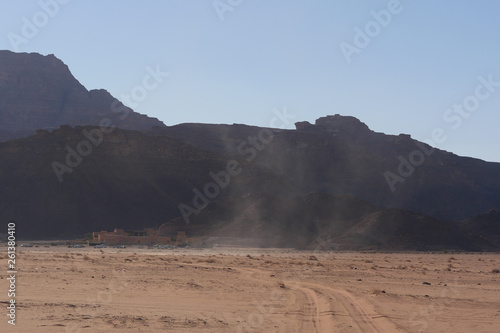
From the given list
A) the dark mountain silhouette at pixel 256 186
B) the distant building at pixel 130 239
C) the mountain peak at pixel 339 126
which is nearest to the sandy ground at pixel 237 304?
the dark mountain silhouette at pixel 256 186

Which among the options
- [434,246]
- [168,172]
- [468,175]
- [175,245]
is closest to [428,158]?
[468,175]

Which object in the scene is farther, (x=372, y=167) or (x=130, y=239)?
(x=372, y=167)

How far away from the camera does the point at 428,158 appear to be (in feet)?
486

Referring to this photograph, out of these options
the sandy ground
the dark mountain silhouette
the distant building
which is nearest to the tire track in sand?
the sandy ground

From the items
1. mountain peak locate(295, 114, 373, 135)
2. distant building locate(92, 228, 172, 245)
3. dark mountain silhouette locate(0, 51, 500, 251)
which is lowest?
distant building locate(92, 228, 172, 245)

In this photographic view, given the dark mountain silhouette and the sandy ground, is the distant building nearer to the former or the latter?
the dark mountain silhouette

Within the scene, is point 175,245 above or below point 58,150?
below

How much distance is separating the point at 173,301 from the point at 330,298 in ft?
15.2

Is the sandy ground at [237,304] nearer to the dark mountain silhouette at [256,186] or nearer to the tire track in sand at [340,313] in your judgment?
the tire track in sand at [340,313]

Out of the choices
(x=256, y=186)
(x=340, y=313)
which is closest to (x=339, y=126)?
(x=256, y=186)

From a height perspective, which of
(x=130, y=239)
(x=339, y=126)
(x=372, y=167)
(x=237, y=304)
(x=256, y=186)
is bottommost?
(x=130, y=239)

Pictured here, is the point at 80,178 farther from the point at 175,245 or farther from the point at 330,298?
the point at 330,298

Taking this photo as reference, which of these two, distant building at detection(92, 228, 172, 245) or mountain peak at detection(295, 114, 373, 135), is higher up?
mountain peak at detection(295, 114, 373, 135)

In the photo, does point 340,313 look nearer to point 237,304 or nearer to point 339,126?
point 237,304
